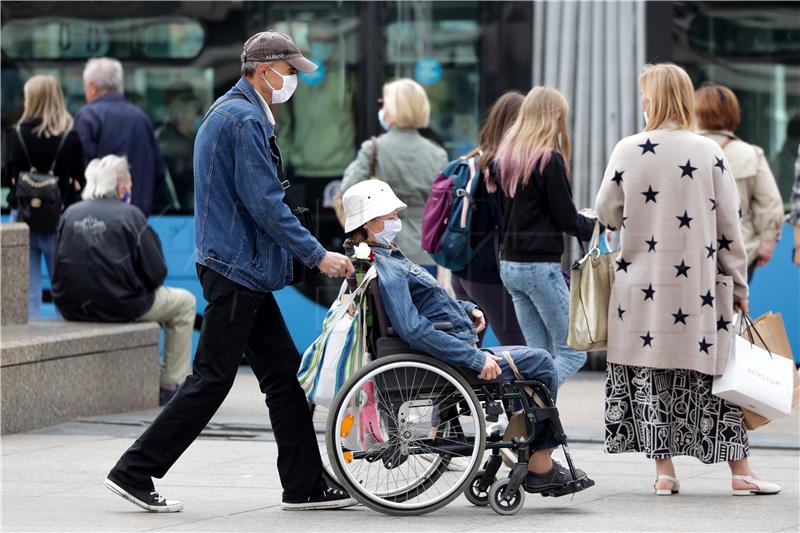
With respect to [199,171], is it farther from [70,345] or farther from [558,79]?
[558,79]

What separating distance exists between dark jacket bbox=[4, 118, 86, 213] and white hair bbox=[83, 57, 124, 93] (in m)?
0.64

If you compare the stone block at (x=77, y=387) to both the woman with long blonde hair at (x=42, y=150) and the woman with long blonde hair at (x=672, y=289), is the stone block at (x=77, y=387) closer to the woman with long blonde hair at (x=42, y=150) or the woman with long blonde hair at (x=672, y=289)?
the woman with long blonde hair at (x=42, y=150)

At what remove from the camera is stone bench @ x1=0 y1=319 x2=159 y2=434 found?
831 centimetres

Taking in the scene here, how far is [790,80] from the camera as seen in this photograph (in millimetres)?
10883

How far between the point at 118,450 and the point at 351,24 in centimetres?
454

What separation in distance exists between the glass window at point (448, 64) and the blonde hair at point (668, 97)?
457 centimetres

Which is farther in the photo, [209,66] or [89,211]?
[209,66]

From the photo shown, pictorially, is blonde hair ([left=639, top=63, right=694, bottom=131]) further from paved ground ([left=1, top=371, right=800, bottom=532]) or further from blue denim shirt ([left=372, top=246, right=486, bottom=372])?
paved ground ([left=1, top=371, right=800, bottom=532])

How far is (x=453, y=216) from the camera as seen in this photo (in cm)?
797

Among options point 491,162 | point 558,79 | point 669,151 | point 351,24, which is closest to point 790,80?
point 558,79

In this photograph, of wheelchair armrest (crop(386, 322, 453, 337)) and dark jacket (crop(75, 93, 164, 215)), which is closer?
wheelchair armrest (crop(386, 322, 453, 337))

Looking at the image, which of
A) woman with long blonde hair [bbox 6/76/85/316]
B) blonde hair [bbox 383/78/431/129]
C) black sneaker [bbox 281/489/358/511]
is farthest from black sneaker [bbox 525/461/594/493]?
woman with long blonde hair [bbox 6/76/85/316]

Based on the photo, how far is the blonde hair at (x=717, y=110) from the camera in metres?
8.73

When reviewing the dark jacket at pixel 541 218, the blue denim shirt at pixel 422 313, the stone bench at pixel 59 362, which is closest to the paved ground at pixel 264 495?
the stone bench at pixel 59 362
